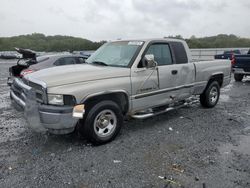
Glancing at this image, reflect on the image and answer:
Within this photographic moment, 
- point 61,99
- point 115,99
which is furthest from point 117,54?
point 61,99

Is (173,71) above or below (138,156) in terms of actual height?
above

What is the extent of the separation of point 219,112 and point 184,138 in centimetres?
247

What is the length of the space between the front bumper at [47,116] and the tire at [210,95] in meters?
4.34

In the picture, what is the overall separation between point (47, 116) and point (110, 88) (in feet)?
3.83

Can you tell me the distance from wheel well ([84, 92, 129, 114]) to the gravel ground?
2.14 feet

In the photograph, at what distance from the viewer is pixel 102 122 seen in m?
4.47

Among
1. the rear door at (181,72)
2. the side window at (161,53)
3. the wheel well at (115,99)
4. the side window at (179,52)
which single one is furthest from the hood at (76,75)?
the side window at (179,52)

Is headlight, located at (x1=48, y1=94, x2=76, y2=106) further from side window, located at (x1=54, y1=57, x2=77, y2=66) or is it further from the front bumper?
side window, located at (x1=54, y1=57, x2=77, y2=66)

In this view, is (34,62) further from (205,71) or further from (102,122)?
(205,71)

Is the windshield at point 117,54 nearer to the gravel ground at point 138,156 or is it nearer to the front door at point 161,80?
the front door at point 161,80

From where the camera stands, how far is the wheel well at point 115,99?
426 centimetres

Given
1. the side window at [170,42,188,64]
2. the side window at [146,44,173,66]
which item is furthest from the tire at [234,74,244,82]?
the side window at [146,44,173,66]

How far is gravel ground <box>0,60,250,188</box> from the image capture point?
3.32m

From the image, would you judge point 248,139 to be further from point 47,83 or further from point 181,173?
point 47,83
